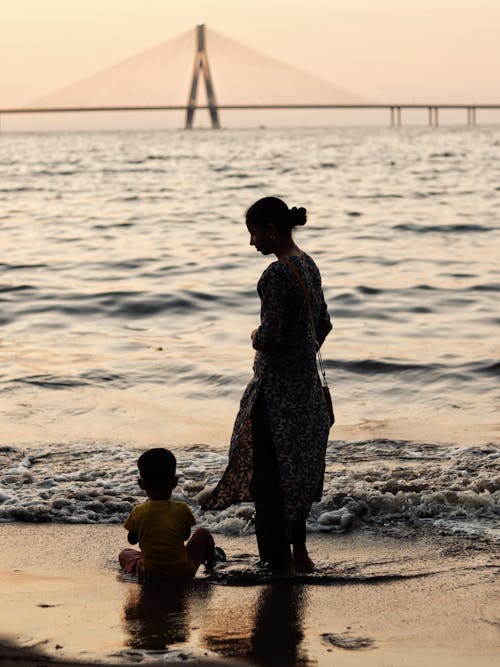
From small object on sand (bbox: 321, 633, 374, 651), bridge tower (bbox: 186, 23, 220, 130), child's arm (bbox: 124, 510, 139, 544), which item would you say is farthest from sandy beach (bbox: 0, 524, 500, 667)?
bridge tower (bbox: 186, 23, 220, 130)

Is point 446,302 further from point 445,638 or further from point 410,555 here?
point 445,638

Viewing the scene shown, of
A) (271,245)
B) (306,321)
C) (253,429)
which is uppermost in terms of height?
(271,245)

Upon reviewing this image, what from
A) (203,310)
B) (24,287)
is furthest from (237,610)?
(24,287)

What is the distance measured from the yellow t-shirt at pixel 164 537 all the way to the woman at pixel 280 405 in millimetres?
172

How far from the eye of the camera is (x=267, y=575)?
11.4 feet

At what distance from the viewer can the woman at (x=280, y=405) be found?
3354mm

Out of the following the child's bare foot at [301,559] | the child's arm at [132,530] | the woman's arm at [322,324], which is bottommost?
the child's bare foot at [301,559]

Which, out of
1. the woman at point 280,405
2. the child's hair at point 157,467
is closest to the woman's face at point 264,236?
the woman at point 280,405

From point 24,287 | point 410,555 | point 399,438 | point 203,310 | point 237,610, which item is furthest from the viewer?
point 24,287

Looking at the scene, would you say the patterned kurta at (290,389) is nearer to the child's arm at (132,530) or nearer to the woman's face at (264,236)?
the woman's face at (264,236)

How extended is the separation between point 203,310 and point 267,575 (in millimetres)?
6512

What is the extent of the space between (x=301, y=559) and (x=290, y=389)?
554 millimetres

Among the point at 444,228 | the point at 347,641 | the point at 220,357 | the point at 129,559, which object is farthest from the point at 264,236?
the point at 444,228

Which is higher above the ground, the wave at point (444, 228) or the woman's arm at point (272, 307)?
the woman's arm at point (272, 307)
